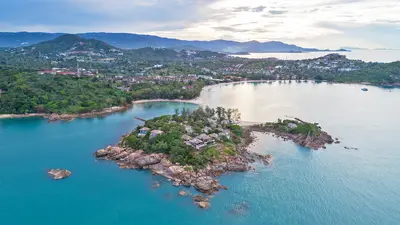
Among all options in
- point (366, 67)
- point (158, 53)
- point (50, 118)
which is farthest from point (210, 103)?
point (158, 53)

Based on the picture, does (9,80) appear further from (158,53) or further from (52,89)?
(158,53)

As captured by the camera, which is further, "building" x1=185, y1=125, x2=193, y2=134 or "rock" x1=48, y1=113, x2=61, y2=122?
"rock" x1=48, y1=113, x2=61, y2=122

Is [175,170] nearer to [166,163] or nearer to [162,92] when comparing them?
[166,163]

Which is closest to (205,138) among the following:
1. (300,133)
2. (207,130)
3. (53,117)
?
(207,130)

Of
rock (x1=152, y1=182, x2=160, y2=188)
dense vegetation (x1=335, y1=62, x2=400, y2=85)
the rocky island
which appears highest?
dense vegetation (x1=335, y1=62, x2=400, y2=85)

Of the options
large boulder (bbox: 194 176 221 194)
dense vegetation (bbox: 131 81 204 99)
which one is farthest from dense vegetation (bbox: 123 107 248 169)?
dense vegetation (bbox: 131 81 204 99)

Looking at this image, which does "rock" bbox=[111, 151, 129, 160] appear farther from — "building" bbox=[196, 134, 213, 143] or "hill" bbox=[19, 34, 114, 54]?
"hill" bbox=[19, 34, 114, 54]
